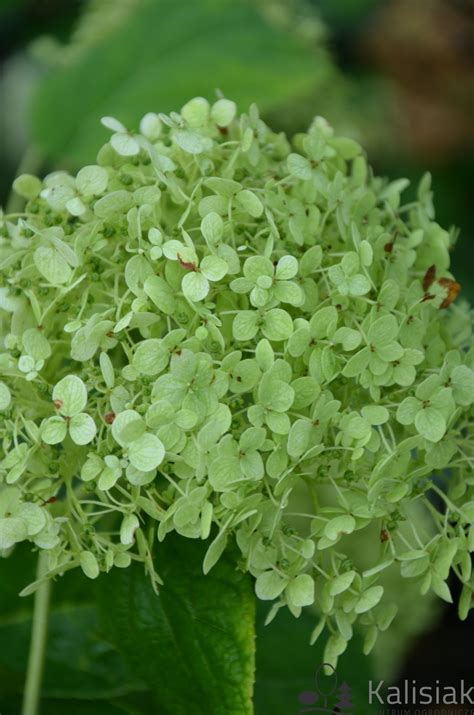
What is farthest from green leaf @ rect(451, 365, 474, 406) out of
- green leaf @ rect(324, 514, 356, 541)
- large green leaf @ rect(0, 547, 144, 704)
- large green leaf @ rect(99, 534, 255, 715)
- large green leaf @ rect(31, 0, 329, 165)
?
Answer: large green leaf @ rect(31, 0, 329, 165)

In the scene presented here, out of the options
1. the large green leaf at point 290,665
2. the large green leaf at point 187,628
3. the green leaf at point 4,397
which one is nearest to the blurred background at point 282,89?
the large green leaf at point 290,665

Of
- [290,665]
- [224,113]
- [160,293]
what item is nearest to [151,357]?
[160,293]

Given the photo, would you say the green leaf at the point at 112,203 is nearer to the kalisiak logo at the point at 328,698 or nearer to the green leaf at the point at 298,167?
the green leaf at the point at 298,167

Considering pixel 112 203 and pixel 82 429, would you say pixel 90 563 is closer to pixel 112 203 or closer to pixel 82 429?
pixel 82 429

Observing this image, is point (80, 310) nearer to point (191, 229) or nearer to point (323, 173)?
point (191, 229)

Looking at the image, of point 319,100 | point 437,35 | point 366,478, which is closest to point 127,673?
point 366,478

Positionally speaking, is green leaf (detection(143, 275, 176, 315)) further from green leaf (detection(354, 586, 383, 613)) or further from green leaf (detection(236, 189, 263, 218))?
green leaf (detection(354, 586, 383, 613))
